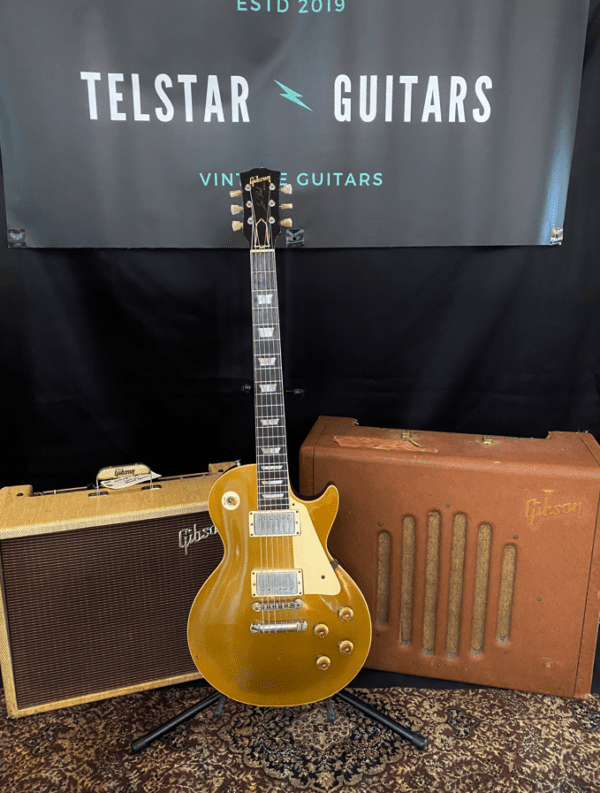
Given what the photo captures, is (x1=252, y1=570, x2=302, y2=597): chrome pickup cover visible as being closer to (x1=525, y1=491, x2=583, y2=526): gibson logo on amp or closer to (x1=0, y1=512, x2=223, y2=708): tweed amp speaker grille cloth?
(x1=0, y1=512, x2=223, y2=708): tweed amp speaker grille cloth

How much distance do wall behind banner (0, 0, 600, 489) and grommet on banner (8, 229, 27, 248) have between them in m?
0.06

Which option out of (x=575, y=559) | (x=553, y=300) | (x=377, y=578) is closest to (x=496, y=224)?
(x=553, y=300)

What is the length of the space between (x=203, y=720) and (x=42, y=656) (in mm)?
450

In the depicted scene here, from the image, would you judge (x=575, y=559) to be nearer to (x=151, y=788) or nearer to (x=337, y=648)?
(x=337, y=648)

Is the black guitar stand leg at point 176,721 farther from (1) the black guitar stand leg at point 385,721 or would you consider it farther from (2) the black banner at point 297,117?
(2) the black banner at point 297,117

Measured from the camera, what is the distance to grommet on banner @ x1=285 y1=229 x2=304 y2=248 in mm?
1685

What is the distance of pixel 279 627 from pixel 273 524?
0.24m

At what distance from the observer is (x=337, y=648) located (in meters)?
1.37

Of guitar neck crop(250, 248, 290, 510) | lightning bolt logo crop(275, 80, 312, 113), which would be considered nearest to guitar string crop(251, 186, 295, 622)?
guitar neck crop(250, 248, 290, 510)

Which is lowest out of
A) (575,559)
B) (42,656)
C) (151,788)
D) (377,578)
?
(151,788)

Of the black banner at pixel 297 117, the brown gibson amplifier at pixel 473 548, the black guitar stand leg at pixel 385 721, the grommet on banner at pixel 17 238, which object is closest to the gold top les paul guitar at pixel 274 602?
the black guitar stand leg at pixel 385 721

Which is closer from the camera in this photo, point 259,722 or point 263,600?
point 263,600

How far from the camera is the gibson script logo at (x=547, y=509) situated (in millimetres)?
1457

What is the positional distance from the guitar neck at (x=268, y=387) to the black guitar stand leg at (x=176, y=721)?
549mm
